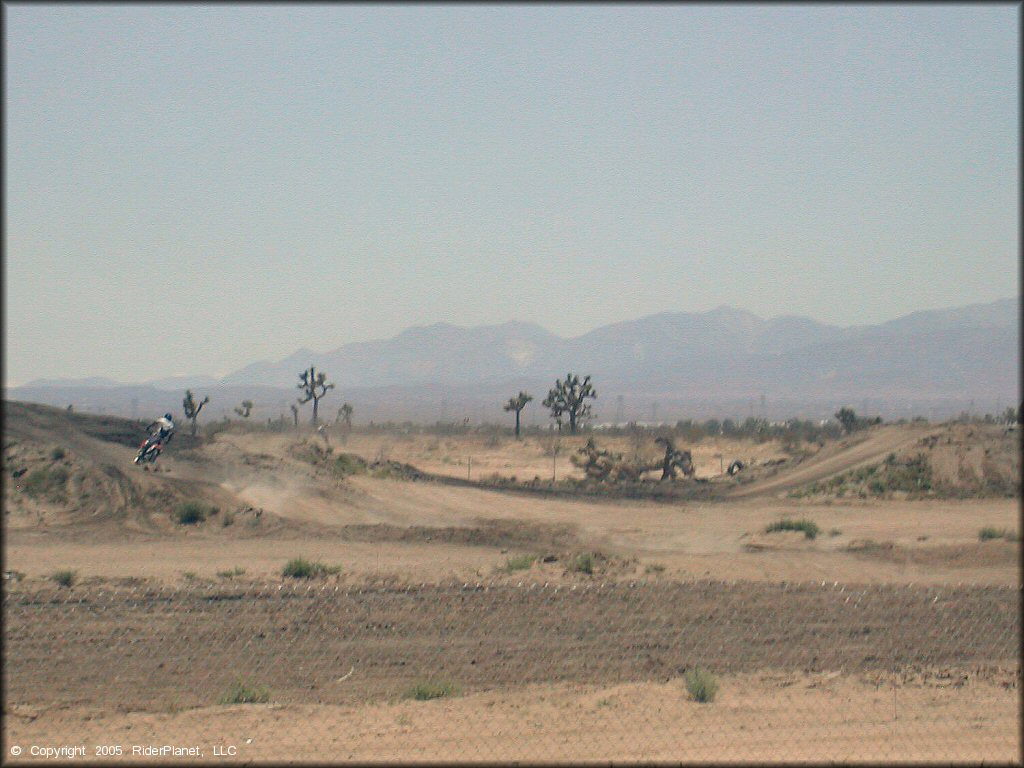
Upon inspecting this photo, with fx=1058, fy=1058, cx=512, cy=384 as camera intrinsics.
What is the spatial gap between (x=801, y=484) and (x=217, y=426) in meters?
24.6

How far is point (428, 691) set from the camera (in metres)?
13.7

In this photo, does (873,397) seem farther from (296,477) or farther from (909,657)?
(909,657)

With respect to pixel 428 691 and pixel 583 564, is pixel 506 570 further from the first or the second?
pixel 428 691

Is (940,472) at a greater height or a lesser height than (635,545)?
greater

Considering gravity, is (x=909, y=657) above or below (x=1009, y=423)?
below

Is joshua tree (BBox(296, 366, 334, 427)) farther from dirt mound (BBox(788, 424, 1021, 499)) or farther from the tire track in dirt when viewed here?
dirt mound (BBox(788, 424, 1021, 499))

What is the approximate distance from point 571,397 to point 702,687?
175ft

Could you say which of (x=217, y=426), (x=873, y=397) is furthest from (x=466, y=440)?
(x=873, y=397)

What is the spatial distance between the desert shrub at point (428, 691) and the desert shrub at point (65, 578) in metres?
10.1

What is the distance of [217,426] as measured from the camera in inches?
1711

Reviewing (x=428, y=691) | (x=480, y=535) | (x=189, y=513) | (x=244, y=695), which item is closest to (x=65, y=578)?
(x=244, y=695)

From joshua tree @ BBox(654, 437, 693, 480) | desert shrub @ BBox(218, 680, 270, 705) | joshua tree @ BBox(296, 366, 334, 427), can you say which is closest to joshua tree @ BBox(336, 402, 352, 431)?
joshua tree @ BBox(296, 366, 334, 427)

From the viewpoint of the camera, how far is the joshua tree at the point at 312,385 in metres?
50.5

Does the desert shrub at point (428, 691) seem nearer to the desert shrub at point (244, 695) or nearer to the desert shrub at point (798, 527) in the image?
the desert shrub at point (244, 695)
